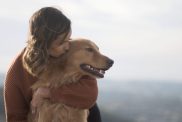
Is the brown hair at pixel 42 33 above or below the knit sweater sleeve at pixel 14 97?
above

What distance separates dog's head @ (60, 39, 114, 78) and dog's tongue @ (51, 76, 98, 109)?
144 millimetres

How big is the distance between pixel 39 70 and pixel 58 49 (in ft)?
1.20

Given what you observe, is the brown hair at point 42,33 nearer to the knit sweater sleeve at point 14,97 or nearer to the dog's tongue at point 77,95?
the knit sweater sleeve at point 14,97

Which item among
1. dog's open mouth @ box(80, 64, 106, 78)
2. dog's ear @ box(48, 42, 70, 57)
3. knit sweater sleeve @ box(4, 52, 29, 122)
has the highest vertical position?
dog's ear @ box(48, 42, 70, 57)

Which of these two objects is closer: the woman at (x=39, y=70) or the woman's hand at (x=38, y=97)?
the woman at (x=39, y=70)

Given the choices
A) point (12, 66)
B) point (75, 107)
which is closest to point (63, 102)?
point (75, 107)

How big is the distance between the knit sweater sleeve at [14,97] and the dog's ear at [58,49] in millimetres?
473

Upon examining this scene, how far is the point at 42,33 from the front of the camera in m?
10.5

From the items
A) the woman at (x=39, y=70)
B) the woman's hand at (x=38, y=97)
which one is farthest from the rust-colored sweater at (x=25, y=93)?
the woman's hand at (x=38, y=97)

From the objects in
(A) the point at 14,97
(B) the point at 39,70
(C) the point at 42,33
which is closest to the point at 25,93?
(A) the point at 14,97

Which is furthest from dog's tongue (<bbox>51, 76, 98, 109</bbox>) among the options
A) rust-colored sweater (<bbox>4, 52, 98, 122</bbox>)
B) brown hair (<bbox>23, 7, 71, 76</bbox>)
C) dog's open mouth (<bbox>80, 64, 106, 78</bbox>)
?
brown hair (<bbox>23, 7, 71, 76</bbox>)

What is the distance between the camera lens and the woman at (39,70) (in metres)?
10.5

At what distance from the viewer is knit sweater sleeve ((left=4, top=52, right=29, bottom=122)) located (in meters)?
10.6

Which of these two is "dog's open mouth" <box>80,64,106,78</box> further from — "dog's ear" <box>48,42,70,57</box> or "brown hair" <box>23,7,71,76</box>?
"brown hair" <box>23,7,71,76</box>
